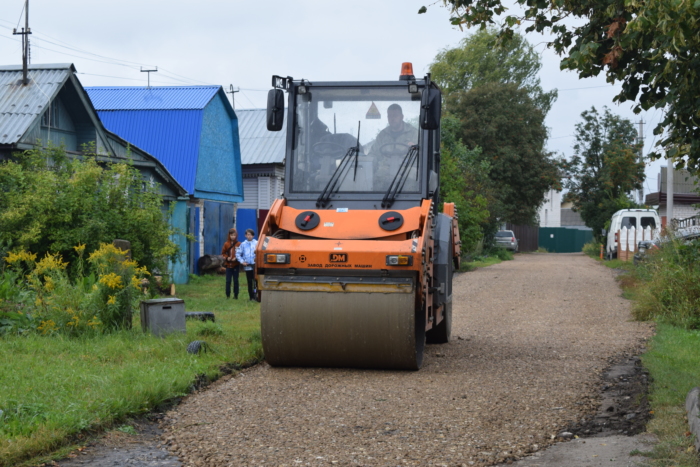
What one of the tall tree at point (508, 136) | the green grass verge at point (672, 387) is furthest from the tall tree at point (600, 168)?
the green grass verge at point (672, 387)

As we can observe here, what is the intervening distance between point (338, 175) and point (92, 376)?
11.3 feet

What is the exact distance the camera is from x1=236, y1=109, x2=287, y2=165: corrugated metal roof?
3303 cm

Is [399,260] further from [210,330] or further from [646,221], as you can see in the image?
[646,221]

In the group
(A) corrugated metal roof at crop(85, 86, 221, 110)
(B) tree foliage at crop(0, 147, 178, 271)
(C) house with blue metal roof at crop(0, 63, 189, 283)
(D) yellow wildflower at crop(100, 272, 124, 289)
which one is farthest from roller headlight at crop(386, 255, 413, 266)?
(A) corrugated metal roof at crop(85, 86, 221, 110)

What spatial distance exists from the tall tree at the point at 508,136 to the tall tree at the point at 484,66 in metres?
5.03

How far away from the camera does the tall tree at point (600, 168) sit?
52.2 meters

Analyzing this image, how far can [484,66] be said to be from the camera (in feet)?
188

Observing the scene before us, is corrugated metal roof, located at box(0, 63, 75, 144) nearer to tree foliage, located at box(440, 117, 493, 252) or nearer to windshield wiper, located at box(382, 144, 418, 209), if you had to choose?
windshield wiper, located at box(382, 144, 418, 209)

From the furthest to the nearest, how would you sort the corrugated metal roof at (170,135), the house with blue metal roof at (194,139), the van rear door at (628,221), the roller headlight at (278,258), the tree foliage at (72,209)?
the van rear door at (628,221) → the house with blue metal roof at (194,139) → the corrugated metal roof at (170,135) → the tree foliage at (72,209) → the roller headlight at (278,258)

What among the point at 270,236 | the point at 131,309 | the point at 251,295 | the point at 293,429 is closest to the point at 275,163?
the point at 251,295

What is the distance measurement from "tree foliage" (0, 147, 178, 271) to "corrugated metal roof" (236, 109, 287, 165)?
54.1 feet

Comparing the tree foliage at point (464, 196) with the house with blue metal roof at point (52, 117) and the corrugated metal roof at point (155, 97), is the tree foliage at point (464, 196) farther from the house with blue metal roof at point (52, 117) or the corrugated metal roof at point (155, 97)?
the house with blue metal roof at point (52, 117)

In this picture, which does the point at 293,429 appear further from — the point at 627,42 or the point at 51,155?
the point at 51,155

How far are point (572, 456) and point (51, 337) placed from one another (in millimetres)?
6913
